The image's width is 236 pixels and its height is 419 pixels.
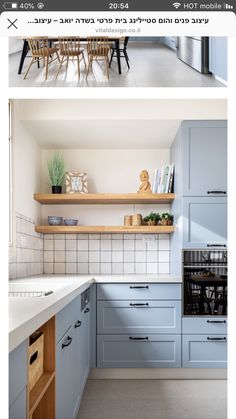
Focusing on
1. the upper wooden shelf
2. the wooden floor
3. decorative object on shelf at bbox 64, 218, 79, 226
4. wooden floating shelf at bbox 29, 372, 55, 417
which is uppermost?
the upper wooden shelf

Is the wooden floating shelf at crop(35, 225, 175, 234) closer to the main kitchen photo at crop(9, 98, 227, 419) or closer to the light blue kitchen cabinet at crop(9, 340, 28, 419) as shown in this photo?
the main kitchen photo at crop(9, 98, 227, 419)

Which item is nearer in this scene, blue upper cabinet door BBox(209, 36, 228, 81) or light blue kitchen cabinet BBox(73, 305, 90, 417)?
blue upper cabinet door BBox(209, 36, 228, 81)

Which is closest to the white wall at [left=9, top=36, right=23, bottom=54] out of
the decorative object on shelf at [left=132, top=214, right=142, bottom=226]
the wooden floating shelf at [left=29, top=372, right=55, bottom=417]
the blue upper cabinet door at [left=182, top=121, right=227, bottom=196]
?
the wooden floating shelf at [left=29, top=372, right=55, bottom=417]

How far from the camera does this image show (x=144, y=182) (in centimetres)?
359

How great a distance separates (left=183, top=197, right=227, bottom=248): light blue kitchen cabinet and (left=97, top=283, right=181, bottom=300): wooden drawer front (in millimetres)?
293

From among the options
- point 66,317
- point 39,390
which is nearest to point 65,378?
point 66,317

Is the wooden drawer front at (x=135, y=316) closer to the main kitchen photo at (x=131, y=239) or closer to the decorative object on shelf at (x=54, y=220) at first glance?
the main kitchen photo at (x=131, y=239)

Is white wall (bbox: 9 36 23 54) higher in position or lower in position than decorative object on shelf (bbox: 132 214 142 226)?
higher

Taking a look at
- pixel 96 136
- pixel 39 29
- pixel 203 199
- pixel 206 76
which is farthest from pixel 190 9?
pixel 96 136

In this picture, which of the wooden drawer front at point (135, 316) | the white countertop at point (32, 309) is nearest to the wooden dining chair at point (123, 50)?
the white countertop at point (32, 309)

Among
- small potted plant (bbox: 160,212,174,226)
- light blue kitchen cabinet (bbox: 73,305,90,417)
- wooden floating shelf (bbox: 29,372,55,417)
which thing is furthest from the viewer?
small potted plant (bbox: 160,212,174,226)

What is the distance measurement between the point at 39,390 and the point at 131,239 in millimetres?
2357

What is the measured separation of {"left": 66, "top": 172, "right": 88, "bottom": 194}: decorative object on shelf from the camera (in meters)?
3.66

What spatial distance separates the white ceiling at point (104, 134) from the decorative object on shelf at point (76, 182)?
8.8 inches
